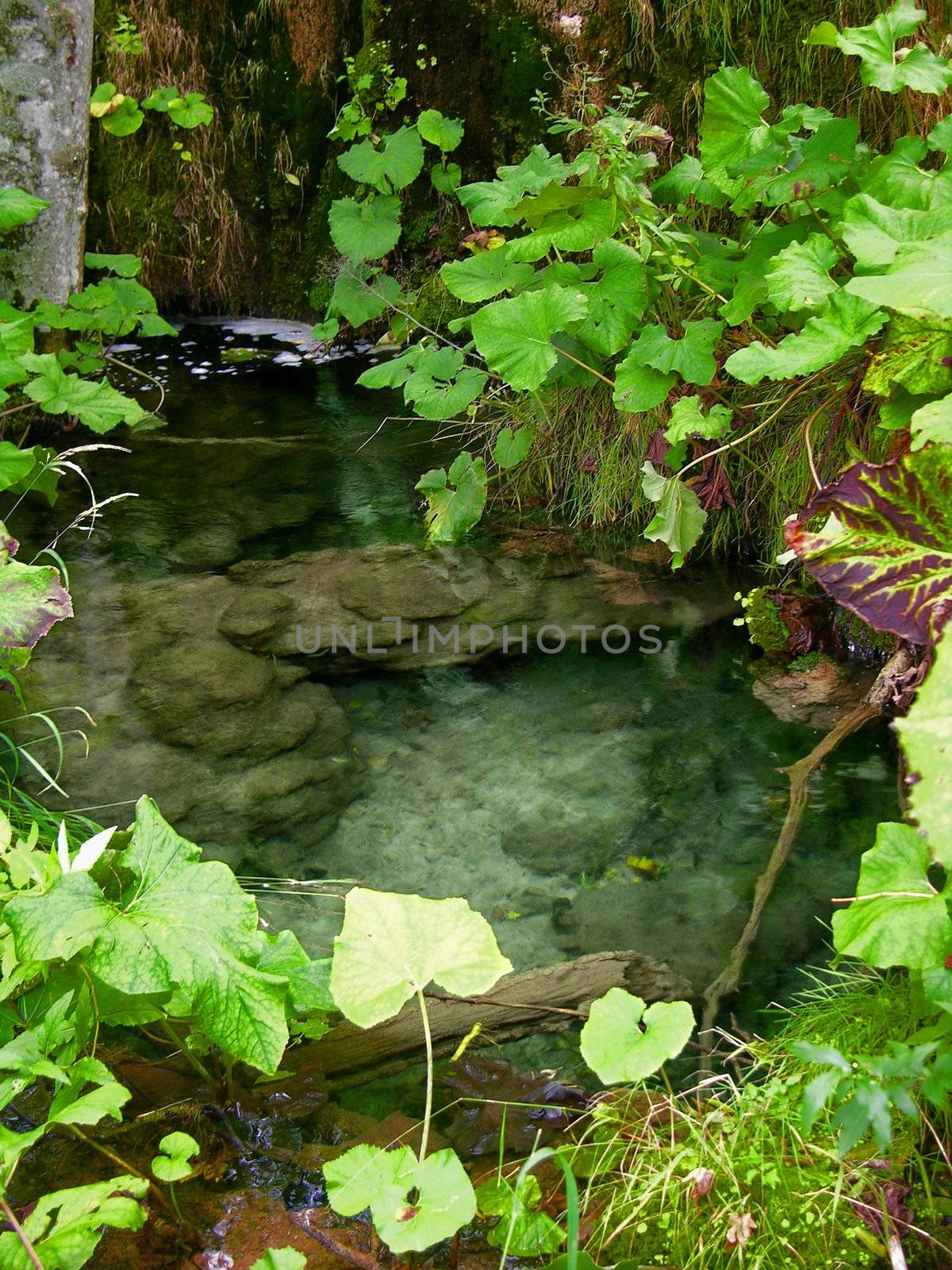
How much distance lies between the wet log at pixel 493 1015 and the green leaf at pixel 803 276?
4.39 ft

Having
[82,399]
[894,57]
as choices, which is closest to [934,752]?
[894,57]

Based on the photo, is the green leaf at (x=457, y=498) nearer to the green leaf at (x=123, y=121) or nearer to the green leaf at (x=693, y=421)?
the green leaf at (x=693, y=421)

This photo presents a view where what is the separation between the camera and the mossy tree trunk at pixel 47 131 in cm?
337

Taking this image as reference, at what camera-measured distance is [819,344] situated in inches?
79.4

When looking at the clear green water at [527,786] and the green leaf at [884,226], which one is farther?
the clear green water at [527,786]

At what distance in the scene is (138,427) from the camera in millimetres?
4559

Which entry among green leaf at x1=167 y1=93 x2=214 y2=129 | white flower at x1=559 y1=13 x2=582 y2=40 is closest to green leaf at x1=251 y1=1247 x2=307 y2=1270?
white flower at x1=559 y1=13 x2=582 y2=40

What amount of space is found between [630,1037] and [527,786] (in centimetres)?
123

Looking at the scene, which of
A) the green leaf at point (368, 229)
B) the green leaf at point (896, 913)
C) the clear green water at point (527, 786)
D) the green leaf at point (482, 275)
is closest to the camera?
the green leaf at point (896, 913)

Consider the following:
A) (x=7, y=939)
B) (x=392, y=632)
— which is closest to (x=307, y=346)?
(x=392, y=632)

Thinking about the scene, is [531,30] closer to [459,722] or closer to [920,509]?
[459,722]

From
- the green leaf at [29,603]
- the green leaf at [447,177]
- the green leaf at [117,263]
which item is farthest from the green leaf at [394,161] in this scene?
the green leaf at [29,603]

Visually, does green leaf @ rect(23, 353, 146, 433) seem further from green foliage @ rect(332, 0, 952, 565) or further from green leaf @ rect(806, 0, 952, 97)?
green leaf @ rect(806, 0, 952, 97)

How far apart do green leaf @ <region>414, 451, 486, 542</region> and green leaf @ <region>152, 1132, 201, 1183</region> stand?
7.40 feet
